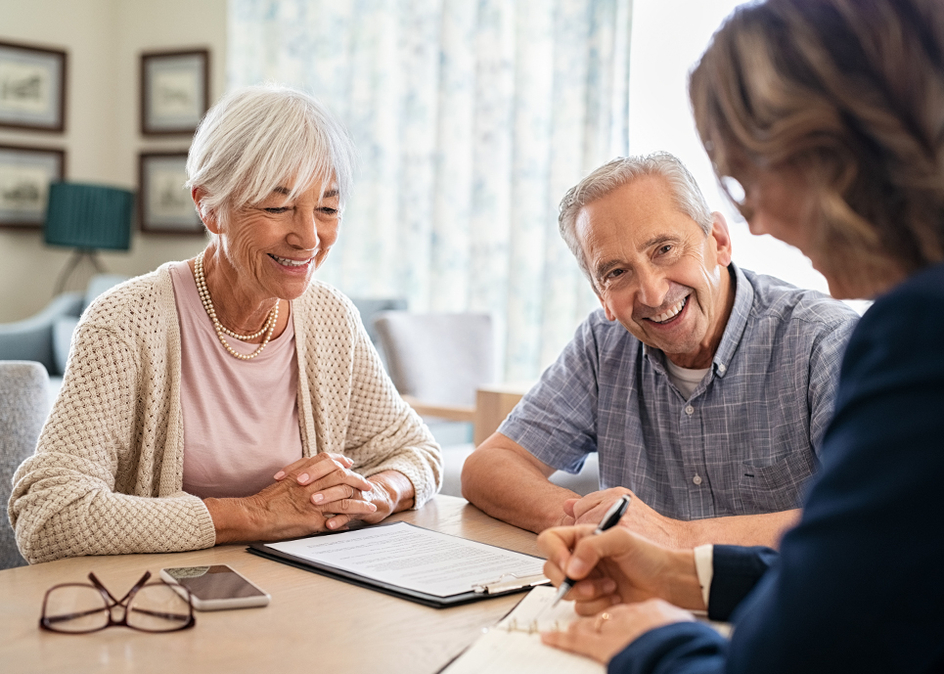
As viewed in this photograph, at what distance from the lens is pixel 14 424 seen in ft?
4.92

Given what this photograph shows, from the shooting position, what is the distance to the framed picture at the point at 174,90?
570 cm

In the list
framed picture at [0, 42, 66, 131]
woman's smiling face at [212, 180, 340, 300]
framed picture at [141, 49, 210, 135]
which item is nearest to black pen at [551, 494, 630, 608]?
woman's smiling face at [212, 180, 340, 300]

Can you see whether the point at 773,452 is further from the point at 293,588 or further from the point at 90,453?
the point at 90,453

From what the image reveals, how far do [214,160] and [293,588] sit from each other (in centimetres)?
79

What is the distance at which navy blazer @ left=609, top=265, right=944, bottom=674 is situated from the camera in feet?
1.65

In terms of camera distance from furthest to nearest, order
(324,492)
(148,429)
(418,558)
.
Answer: (148,429), (324,492), (418,558)

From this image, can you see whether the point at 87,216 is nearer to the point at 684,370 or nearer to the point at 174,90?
the point at 174,90

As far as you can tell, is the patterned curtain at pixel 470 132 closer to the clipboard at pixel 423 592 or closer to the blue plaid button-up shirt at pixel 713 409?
the blue plaid button-up shirt at pixel 713 409

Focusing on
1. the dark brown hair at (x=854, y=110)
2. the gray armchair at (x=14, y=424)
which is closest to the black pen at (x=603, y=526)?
the dark brown hair at (x=854, y=110)

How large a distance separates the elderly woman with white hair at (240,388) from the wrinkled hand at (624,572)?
0.50 metres

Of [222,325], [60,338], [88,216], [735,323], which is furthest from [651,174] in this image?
[88,216]

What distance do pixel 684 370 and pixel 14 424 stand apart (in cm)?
116

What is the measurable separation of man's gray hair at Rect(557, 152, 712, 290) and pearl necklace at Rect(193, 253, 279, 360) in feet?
1.96

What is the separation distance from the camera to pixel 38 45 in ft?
18.6
